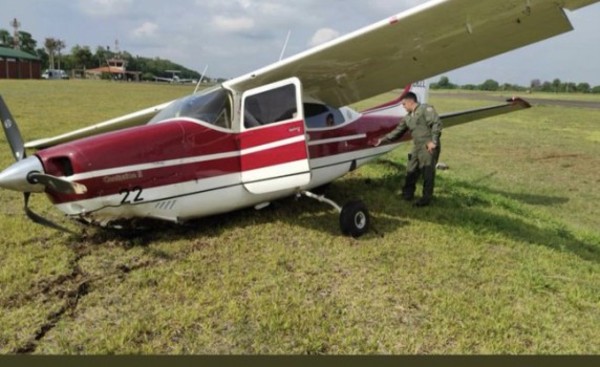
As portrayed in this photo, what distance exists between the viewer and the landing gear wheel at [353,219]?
18.6ft

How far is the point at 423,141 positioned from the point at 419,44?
214cm

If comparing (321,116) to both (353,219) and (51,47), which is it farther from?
(51,47)

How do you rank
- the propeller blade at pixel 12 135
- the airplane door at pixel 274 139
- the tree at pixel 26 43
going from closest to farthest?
the propeller blade at pixel 12 135
the airplane door at pixel 274 139
the tree at pixel 26 43

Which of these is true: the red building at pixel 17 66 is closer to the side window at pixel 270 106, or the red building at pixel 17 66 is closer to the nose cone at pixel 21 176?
the side window at pixel 270 106

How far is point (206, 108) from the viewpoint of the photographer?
215 inches

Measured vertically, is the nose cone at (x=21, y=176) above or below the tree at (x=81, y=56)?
below

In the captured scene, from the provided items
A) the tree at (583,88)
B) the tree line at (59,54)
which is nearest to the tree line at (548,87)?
the tree at (583,88)

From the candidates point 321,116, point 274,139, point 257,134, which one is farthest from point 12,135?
point 321,116

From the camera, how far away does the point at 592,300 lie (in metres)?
4.65

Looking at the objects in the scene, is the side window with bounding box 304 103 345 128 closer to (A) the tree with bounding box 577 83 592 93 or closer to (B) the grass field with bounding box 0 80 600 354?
(B) the grass field with bounding box 0 80 600 354

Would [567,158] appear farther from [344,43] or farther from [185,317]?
[185,317]

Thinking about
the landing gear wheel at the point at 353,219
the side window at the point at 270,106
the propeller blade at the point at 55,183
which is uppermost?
the side window at the point at 270,106

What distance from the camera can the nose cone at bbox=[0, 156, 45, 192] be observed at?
157 inches

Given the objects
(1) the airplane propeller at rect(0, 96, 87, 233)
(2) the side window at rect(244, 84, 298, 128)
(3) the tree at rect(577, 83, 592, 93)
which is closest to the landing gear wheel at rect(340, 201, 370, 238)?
(2) the side window at rect(244, 84, 298, 128)
